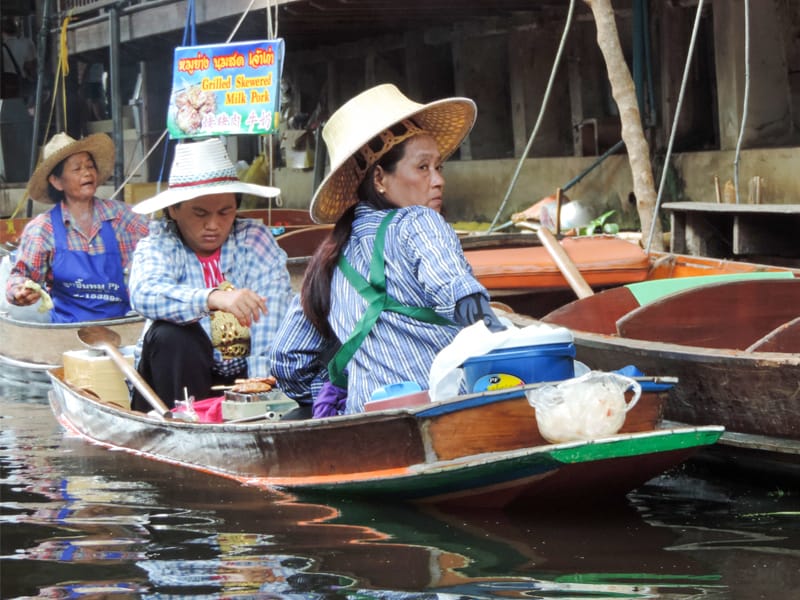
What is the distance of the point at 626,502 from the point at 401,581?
A: 3.57ft

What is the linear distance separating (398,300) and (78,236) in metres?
3.61

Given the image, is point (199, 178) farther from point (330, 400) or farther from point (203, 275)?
point (330, 400)

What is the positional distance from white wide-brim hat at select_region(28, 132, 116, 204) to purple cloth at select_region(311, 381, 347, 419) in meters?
2.99

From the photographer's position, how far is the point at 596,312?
18.6ft

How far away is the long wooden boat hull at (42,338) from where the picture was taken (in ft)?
23.3

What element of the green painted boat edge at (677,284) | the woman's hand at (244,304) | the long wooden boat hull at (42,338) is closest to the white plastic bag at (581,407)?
the woman's hand at (244,304)

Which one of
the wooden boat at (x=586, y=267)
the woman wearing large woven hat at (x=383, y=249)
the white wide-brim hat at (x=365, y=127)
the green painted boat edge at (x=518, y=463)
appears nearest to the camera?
the green painted boat edge at (x=518, y=463)

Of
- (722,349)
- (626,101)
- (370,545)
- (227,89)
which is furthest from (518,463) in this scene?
(227,89)

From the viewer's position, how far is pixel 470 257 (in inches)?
269

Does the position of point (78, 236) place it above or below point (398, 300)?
above

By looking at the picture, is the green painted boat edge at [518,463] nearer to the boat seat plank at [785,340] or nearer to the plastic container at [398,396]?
the plastic container at [398,396]

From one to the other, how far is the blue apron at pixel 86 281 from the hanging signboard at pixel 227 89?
1545mm

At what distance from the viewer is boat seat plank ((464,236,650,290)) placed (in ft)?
21.4

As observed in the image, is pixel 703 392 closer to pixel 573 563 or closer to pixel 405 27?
pixel 573 563
